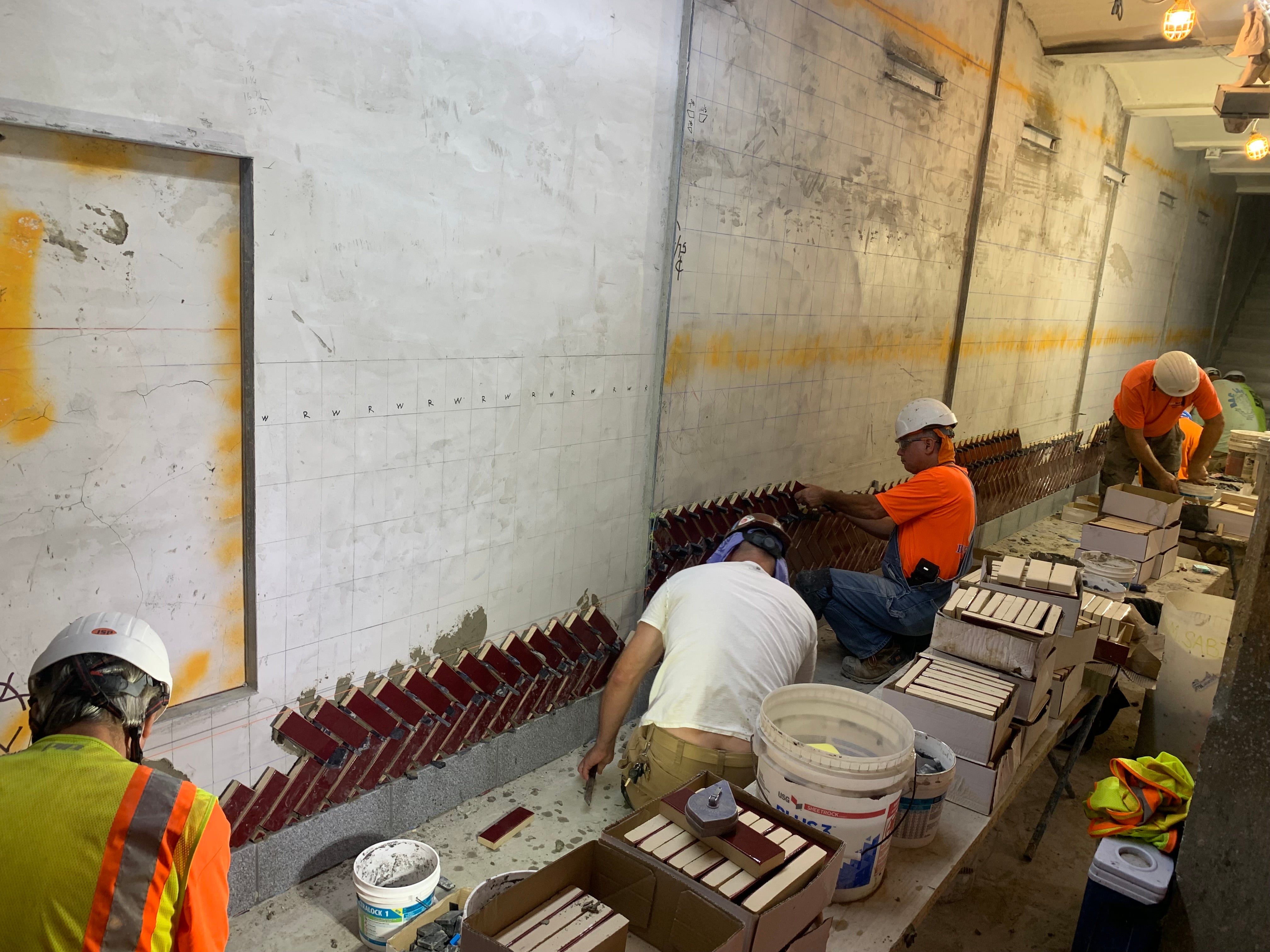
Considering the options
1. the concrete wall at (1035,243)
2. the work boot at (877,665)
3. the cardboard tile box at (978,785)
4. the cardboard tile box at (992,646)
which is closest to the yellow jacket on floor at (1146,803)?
the cardboard tile box at (978,785)

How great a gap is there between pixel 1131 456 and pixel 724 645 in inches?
207

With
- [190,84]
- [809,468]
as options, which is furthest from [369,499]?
[809,468]

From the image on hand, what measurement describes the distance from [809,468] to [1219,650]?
1.99m

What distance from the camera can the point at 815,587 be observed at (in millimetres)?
4527

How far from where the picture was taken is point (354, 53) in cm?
229

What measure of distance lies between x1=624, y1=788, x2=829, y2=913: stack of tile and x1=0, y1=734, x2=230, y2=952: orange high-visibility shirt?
0.76 m

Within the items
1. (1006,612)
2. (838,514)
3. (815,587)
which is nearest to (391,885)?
(1006,612)

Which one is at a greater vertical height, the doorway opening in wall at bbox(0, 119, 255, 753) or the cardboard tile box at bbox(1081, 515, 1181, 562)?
the doorway opening in wall at bbox(0, 119, 255, 753)

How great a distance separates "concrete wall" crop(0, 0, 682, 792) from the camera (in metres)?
2.11

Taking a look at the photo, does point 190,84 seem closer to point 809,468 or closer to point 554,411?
point 554,411

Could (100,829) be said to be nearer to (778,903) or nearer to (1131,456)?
(778,903)

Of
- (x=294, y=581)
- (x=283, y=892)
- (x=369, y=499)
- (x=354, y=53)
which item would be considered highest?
(x=354, y=53)

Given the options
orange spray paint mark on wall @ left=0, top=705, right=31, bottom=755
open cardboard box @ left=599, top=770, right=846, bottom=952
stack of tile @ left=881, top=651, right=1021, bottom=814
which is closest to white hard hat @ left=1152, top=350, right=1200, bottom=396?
stack of tile @ left=881, top=651, right=1021, bottom=814

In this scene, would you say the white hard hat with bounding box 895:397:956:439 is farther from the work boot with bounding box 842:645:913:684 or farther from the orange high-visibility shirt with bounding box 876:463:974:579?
the work boot with bounding box 842:645:913:684
